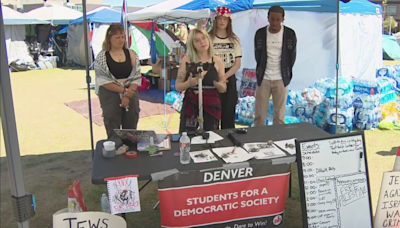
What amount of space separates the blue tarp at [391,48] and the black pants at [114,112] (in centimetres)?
1456

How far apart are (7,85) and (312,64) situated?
5787 mm

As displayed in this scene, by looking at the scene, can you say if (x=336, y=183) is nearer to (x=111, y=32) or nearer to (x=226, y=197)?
(x=226, y=197)

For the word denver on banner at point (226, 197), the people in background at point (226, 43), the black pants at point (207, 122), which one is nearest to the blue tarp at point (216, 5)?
the people in background at point (226, 43)

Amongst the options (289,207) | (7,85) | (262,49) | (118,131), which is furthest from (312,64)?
(7,85)

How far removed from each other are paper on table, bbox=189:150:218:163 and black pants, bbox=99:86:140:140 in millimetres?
1216

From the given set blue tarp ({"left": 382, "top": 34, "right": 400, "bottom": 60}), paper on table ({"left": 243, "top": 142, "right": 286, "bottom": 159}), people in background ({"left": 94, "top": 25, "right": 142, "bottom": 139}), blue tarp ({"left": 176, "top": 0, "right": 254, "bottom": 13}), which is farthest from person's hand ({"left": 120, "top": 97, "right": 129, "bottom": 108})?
blue tarp ({"left": 382, "top": 34, "right": 400, "bottom": 60})

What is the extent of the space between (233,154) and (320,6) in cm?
453

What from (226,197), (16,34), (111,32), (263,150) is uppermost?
(16,34)

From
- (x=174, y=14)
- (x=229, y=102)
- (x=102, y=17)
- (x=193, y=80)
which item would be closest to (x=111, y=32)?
(x=193, y=80)

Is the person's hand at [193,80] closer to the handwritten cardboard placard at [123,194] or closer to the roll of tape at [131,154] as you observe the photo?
the roll of tape at [131,154]

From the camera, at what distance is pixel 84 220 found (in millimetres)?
1937

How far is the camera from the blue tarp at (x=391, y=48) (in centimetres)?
1490

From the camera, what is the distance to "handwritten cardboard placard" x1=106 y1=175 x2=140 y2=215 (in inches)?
79.5

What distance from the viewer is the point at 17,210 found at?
5.13 ft
